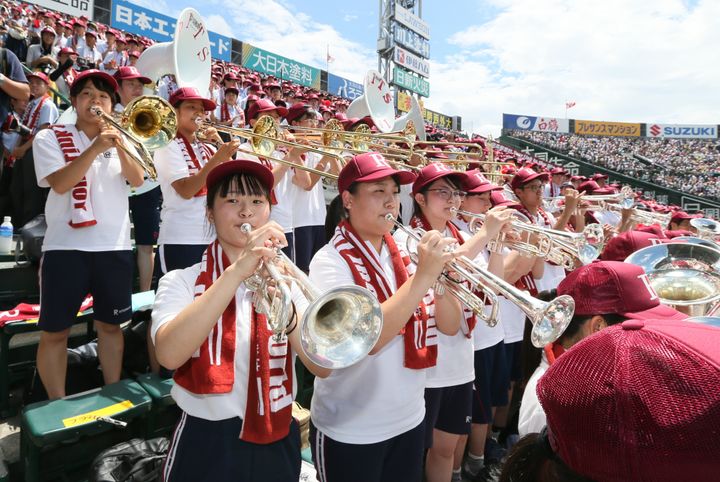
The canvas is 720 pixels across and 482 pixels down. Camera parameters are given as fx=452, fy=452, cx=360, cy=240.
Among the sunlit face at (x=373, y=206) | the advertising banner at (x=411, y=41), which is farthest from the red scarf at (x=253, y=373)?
the advertising banner at (x=411, y=41)

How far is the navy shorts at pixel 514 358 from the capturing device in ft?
10.9

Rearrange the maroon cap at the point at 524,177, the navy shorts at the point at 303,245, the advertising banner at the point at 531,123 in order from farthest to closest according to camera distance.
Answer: the advertising banner at the point at 531,123, the navy shorts at the point at 303,245, the maroon cap at the point at 524,177

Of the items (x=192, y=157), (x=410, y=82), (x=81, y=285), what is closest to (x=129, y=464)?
(x=81, y=285)

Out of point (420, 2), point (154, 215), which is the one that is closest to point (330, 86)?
point (420, 2)

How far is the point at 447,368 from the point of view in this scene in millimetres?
2430

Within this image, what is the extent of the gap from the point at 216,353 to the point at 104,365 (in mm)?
1776

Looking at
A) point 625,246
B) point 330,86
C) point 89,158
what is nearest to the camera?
point 89,158

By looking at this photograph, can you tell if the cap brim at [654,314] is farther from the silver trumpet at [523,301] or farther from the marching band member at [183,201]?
the marching band member at [183,201]

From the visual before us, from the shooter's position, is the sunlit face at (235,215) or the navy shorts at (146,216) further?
the navy shorts at (146,216)

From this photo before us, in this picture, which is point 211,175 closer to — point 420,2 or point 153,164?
point 153,164

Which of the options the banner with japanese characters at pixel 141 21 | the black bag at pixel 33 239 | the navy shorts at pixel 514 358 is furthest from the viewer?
the banner with japanese characters at pixel 141 21

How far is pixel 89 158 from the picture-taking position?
2621mm

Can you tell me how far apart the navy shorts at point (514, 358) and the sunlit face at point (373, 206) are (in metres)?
1.70

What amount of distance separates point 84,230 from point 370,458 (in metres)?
2.10
